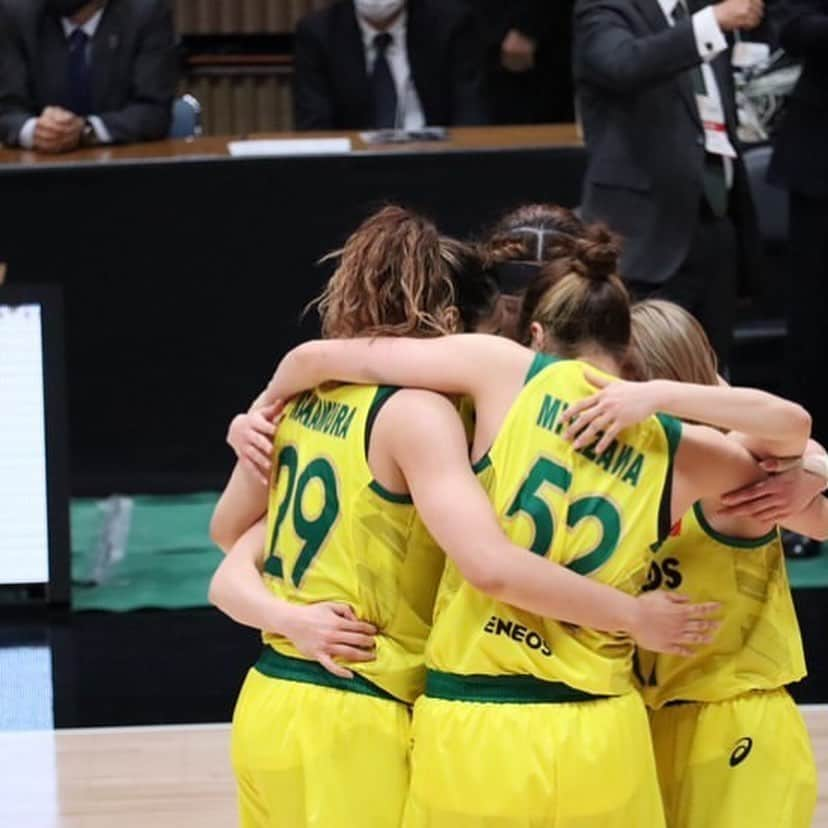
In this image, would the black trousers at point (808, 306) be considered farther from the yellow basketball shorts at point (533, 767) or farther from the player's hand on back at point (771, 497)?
the yellow basketball shorts at point (533, 767)

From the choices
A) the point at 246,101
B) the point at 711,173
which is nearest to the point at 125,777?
the point at 711,173

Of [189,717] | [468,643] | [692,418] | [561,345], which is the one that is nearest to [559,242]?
[561,345]

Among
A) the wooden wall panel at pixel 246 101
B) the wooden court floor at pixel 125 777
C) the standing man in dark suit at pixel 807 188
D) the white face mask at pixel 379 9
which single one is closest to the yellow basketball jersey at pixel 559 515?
the wooden court floor at pixel 125 777

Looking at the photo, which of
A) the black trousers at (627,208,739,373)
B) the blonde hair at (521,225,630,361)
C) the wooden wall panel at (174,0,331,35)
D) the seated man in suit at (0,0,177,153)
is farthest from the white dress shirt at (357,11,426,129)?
the blonde hair at (521,225,630,361)

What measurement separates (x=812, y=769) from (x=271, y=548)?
34.3 inches

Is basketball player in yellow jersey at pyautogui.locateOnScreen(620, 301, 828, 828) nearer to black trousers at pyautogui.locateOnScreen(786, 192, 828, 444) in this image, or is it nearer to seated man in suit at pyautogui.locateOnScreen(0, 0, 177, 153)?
black trousers at pyautogui.locateOnScreen(786, 192, 828, 444)

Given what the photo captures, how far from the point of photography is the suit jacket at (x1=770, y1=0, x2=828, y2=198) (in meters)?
6.34

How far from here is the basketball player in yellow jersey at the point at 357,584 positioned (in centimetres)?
293

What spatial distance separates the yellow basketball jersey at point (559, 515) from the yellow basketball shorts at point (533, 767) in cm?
5

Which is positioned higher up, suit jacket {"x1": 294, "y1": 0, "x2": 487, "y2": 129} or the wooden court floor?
suit jacket {"x1": 294, "y1": 0, "x2": 487, "y2": 129}

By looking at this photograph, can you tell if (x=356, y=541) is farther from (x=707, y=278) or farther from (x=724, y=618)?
(x=707, y=278)

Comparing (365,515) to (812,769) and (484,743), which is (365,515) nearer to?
(484,743)

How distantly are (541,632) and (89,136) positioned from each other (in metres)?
5.11

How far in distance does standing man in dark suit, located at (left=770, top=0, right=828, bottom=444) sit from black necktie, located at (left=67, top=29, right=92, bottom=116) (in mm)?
2592
